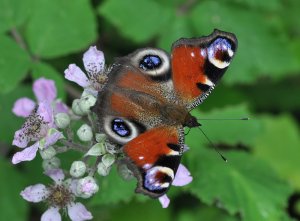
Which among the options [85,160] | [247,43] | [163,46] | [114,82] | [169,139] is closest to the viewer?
[169,139]

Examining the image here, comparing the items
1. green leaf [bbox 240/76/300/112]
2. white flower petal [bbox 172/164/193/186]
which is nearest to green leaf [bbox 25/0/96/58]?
white flower petal [bbox 172/164/193/186]

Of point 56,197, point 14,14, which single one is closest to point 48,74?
point 14,14

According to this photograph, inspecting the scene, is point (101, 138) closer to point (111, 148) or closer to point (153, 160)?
point (111, 148)

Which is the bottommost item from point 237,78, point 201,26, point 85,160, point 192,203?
point 85,160

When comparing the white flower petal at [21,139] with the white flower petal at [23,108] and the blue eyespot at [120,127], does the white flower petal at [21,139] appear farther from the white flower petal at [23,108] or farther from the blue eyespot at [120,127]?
the blue eyespot at [120,127]

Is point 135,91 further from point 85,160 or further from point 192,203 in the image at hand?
point 192,203

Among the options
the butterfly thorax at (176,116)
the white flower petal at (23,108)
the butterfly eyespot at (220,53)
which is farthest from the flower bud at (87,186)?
the butterfly eyespot at (220,53)

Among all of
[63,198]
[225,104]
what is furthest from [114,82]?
[225,104]

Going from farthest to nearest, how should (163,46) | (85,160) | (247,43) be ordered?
1. (247,43)
2. (163,46)
3. (85,160)

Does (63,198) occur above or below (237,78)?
below
